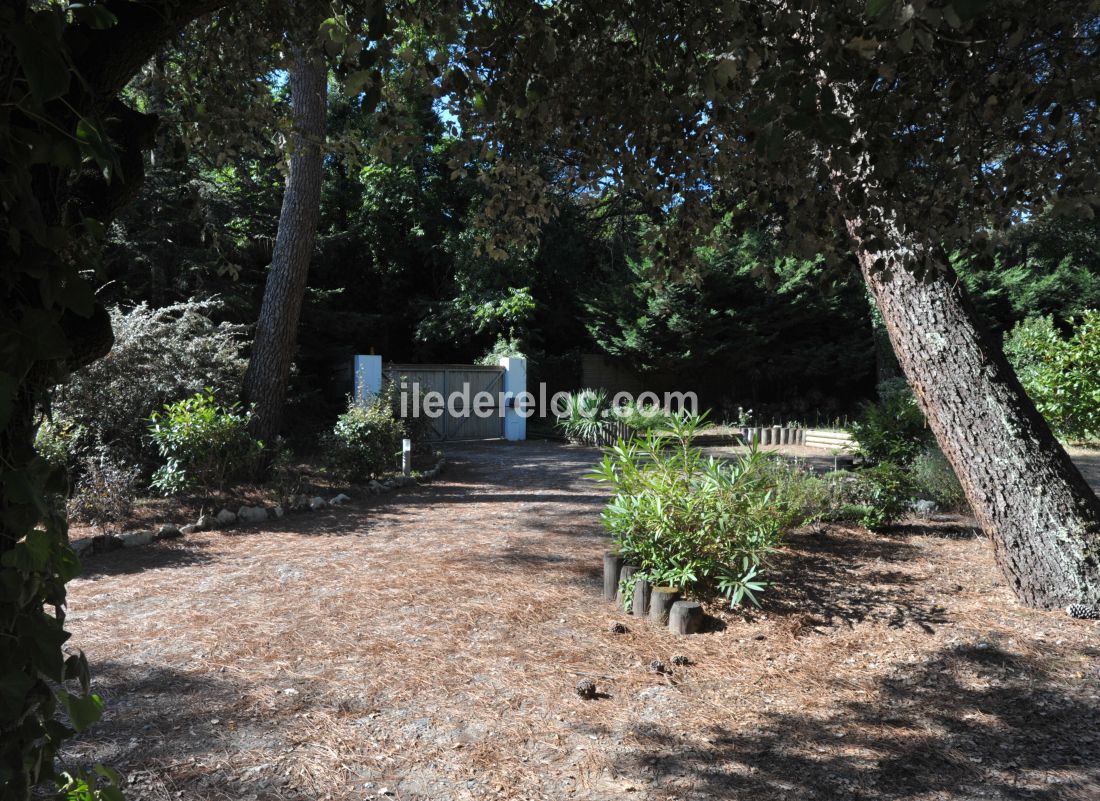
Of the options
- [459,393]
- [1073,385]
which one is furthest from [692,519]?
[1073,385]

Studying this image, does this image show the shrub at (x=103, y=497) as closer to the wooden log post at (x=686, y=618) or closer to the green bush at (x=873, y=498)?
the wooden log post at (x=686, y=618)

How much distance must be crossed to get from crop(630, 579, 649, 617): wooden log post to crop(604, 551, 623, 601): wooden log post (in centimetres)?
28

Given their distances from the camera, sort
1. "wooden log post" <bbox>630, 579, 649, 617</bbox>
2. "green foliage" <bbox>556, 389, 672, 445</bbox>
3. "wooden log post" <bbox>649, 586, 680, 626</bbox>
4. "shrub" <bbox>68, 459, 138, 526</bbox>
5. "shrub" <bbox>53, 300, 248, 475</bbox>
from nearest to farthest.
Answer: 1. "wooden log post" <bbox>649, 586, 680, 626</bbox>
2. "wooden log post" <bbox>630, 579, 649, 617</bbox>
3. "shrub" <bbox>68, 459, 138, 526</bbox>
4. "shrub" <bbox>53, 300, 248, 475</bbox>
5. "green foliage" <bbox>556, 389, 672, 445</bbox>

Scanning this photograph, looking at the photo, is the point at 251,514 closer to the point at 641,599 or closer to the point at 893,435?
the point at 641,599

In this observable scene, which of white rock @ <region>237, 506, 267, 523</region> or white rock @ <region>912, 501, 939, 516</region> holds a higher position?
white rock @ <region>912, 501, 939, 516</region>

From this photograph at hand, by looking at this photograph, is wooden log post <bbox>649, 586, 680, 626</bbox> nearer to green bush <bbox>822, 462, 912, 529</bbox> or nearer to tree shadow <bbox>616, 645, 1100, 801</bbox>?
tree shadow <bbox>616, 645, 1100, 801</bbox>

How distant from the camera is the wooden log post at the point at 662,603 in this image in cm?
421

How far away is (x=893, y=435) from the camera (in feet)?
27.9

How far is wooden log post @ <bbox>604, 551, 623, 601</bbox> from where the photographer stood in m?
4.67

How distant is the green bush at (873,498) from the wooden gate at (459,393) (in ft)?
28.3

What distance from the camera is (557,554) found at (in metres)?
5.90

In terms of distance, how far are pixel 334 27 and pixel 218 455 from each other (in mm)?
6050

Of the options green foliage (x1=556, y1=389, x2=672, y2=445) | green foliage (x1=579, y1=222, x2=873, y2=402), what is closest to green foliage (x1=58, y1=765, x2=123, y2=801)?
green foliage (x1=556, y1=389, x2=672, y2=445)

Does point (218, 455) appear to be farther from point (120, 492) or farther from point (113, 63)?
point (113, 63)
